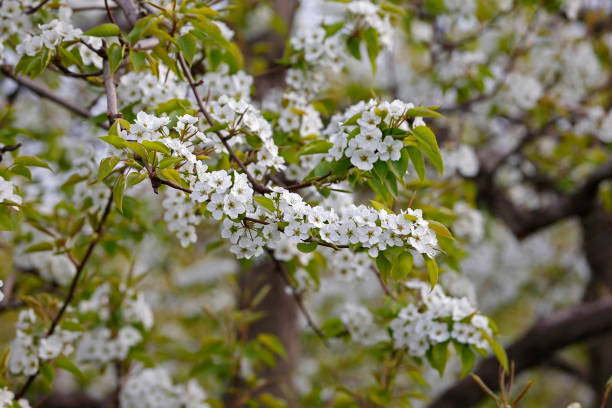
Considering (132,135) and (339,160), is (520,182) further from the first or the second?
(132,135)

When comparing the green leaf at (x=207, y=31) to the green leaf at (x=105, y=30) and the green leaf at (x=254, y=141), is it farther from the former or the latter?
the green leaf at (x=254, y=141)

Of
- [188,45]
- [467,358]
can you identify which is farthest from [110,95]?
[467,358]

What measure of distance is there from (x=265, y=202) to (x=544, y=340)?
9.34 ft

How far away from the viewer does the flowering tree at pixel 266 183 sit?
1494 millimetres

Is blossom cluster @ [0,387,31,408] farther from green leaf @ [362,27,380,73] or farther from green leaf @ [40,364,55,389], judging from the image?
green leaf @ [362,27,380,73]

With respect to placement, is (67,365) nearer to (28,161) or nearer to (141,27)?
(28,161)

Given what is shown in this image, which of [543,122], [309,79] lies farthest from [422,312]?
[543,122]

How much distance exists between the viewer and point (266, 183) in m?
2.02

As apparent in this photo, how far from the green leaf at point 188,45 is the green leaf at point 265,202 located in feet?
1.92

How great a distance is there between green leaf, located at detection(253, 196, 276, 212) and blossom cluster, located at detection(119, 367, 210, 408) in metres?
1.76

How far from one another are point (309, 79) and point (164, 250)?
3.23 meters

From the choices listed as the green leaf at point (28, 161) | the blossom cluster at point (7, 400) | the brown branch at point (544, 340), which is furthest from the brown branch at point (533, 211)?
the blossom cluster at point (7, 400)

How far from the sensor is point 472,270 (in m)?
5.29

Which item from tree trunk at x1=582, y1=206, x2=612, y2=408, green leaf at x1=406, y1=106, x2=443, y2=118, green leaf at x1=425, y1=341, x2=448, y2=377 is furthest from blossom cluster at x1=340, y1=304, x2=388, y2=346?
tree trunk at x1=582, y1=206, x2=612, y2=408
